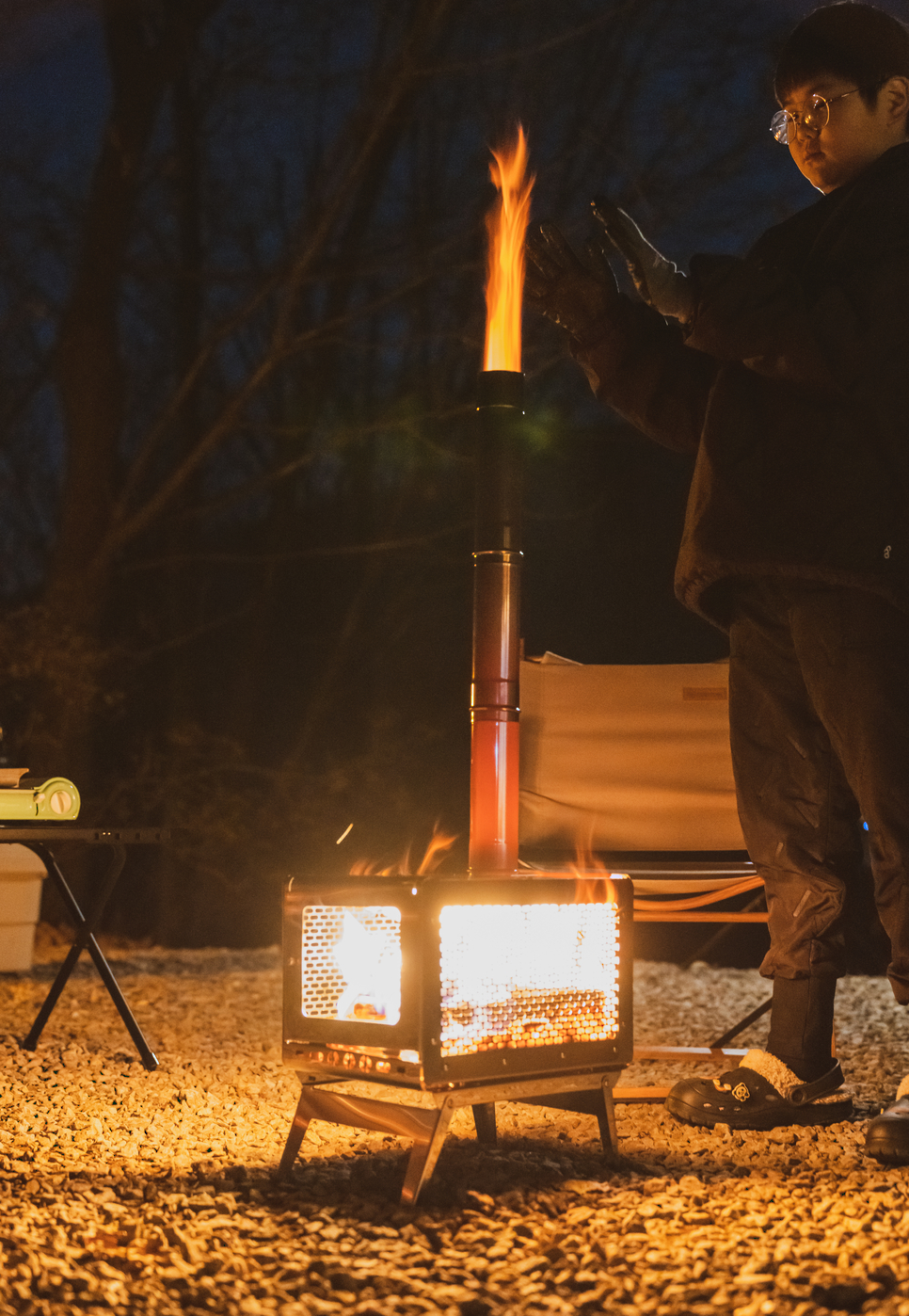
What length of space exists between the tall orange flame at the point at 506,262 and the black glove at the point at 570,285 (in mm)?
54

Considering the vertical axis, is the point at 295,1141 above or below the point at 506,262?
below

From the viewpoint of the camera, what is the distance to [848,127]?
2045 millimetres

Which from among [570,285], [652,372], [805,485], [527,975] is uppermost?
[570,285]

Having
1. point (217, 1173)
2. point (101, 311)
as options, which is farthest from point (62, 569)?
point (217, 1173)

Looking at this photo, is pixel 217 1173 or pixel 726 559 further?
pixel 726 559

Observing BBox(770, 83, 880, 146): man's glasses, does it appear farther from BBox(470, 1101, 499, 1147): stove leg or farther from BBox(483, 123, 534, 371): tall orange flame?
BBox(470, 1101, 499, 1147): stove leg

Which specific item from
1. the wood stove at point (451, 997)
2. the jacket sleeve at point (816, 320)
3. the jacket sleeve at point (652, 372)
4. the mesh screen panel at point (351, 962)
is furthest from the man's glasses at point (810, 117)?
the mesh screen panel at point (351, 962)

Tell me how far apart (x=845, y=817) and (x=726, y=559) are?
471 millimetres

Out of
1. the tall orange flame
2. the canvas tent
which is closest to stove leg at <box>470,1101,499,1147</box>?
the canvas tent

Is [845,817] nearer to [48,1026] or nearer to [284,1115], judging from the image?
[284,1115]

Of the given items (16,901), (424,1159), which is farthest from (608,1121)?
(16,901)

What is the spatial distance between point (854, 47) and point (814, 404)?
21.4 inches

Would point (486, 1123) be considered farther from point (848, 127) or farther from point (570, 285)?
point (848, 127)

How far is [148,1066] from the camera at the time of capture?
2.76 metres
